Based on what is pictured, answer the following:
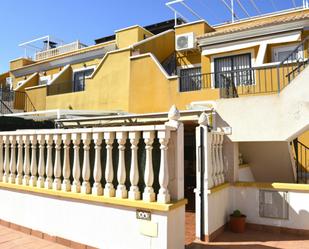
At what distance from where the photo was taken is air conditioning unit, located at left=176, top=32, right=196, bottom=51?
822 inches

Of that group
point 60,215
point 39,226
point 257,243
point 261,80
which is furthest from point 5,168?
point 261,80

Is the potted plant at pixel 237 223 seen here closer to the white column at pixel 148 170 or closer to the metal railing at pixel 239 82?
the white column at pixel 148 170

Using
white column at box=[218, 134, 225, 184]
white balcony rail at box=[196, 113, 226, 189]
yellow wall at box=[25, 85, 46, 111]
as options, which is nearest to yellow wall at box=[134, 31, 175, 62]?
yellow wall at box=[25, 85, 46, 111]

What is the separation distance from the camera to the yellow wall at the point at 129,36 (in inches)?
929

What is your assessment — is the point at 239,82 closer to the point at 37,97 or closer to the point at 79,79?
the point at 79,79

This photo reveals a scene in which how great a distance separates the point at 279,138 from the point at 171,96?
9.26 m

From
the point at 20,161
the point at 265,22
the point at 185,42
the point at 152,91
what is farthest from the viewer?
the point at 185,42

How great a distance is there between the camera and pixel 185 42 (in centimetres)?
2120

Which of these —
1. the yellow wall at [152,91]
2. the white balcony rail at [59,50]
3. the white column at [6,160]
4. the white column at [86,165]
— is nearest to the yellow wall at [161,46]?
the yellow wall at [152,91]

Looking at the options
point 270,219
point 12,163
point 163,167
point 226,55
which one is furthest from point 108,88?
point 163,167

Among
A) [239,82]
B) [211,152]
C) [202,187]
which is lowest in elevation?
[202,187]

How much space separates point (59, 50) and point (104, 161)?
27.7 metres

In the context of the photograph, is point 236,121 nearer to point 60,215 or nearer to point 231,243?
point 231,243

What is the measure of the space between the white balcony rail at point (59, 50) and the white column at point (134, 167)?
26351 millimetres
